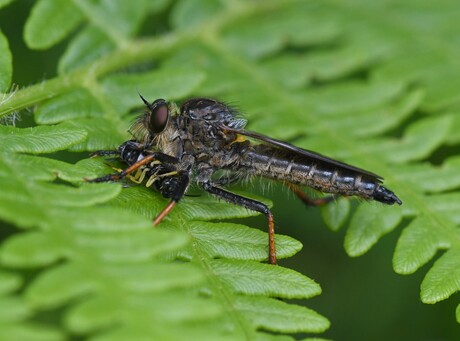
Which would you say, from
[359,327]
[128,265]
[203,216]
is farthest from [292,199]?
[128,265]

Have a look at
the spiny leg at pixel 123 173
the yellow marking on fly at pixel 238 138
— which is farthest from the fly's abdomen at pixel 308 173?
the spiny leg at pixel 123 173

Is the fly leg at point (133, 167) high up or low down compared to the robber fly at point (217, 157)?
down

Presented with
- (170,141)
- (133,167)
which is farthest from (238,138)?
(133,167)

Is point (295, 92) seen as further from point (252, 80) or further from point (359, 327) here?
point (359, 327)

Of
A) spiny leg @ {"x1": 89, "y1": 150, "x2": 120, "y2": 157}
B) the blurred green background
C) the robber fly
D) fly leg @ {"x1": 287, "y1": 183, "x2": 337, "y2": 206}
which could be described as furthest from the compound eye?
the blurred green background

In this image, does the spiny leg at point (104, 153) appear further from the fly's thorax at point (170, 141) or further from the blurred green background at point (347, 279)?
the blurred green background at point (347, 279)

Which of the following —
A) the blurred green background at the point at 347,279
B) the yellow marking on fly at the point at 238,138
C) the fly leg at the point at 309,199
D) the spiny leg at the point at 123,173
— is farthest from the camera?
the blurred green background at the point at 347,279
